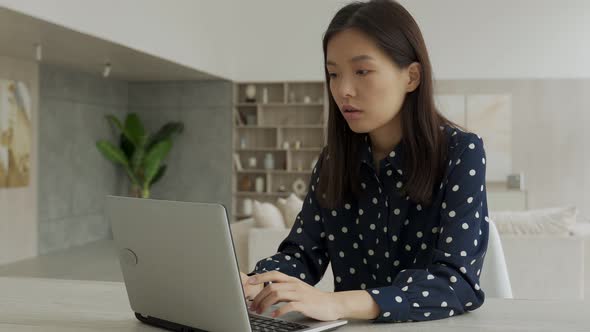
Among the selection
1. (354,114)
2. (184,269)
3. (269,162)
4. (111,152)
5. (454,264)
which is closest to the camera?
(184,269)

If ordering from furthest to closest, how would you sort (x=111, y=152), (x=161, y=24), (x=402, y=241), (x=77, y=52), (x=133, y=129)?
(x=133, y=129) → (x=111, y=152) → (x=161, y=24) → (x=77, y=52) → (x=402, y=241)

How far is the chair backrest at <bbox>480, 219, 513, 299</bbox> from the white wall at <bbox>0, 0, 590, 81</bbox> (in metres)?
6.92

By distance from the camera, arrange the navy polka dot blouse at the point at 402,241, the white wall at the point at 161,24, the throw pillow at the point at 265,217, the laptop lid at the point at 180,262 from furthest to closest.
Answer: the white wall at the point at 161,24 < the throw pillow at the point at 265,217 < the navy polka dot blouse at the point at 402,241 < the laptop lid at the point at 180,262

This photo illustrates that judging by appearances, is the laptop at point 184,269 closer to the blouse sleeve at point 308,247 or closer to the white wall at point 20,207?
the blouse sleeve at point 308,247

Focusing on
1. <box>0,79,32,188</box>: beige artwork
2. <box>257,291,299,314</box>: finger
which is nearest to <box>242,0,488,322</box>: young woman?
<box>257,291,299,314</box>: finger

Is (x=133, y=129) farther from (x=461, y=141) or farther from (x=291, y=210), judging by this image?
(x=461, y=141)

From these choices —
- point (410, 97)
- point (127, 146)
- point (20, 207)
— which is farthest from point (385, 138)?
point (127, 146)

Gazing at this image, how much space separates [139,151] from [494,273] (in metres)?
8.57

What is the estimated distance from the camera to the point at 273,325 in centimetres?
124

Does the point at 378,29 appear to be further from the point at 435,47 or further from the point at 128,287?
the point at 435,47

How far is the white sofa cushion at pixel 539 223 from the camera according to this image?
4531mm

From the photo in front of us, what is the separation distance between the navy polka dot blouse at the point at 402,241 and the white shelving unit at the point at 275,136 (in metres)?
8.26

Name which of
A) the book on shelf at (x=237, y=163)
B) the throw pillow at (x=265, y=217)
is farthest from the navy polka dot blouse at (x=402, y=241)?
the book on shelf at (x=237, y=163)

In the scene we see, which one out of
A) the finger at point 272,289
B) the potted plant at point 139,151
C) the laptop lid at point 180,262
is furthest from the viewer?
the potted plant at point 139,151
